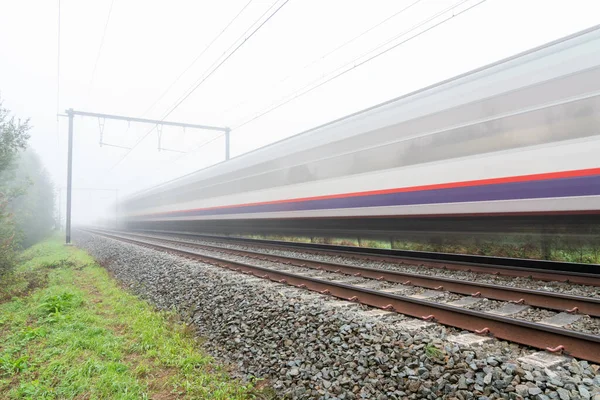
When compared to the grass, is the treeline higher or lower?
higher

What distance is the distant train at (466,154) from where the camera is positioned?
656 cm

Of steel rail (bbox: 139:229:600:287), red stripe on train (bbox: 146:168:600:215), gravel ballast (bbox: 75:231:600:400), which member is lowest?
gravel ballast (bbox: 75:231:600:400)

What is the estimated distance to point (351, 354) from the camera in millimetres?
3277

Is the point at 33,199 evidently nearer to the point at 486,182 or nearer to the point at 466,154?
the point at 466,154

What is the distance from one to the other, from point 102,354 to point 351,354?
299 centimetres

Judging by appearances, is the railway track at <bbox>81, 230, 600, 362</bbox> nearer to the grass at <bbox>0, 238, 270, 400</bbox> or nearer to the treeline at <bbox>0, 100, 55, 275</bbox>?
the grass at <bbox>0, 238, 270, 400</bbox>

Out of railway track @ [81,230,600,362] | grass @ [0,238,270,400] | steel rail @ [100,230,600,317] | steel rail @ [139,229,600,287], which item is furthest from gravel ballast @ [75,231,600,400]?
steel rail @ [139,229,600,287]

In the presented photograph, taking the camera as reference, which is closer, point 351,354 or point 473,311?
point 351,354

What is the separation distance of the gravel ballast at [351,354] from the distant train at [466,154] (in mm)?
4634

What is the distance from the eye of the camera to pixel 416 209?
9281 millimetres

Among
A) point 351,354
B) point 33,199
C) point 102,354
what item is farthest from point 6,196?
point 33,199

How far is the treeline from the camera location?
31.6ft

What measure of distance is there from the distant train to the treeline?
27.7ft

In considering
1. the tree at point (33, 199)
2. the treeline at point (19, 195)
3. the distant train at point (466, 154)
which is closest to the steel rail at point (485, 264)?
the distant train at point (466, 154)
